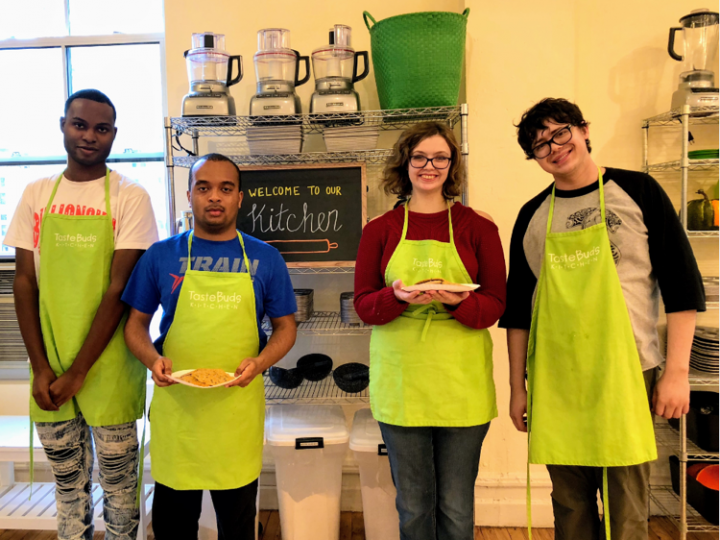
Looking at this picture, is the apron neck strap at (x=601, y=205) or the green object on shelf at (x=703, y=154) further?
the green object on shelf at (x=703, y=154)

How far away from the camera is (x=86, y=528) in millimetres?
1782

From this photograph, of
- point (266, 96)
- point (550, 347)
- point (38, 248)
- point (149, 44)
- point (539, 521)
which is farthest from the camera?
point (149, 44)

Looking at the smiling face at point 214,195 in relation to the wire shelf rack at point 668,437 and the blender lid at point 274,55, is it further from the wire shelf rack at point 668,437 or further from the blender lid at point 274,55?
the wire shelf rack at point 668,437

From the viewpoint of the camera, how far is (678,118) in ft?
7.51

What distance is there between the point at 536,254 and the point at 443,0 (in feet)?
5.18

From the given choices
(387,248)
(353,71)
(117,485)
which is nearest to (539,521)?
(387,248)

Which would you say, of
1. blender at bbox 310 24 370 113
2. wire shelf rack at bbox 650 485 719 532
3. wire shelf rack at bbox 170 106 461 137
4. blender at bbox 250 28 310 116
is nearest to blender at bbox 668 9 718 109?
wire shelf rack at bbox 170 106 461 137

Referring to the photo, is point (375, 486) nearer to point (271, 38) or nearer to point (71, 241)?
point (71, 241)

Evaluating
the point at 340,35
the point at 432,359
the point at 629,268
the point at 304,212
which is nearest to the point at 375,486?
the point at 432,359

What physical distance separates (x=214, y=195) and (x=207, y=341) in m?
0.47

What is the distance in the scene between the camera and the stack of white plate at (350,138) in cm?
219

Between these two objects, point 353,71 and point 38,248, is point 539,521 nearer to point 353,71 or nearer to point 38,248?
point 353,71

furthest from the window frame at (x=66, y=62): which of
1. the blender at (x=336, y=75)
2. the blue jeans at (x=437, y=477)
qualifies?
the blue jeans at (x=437, y=477)

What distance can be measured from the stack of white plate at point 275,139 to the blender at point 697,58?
5.67 ft
